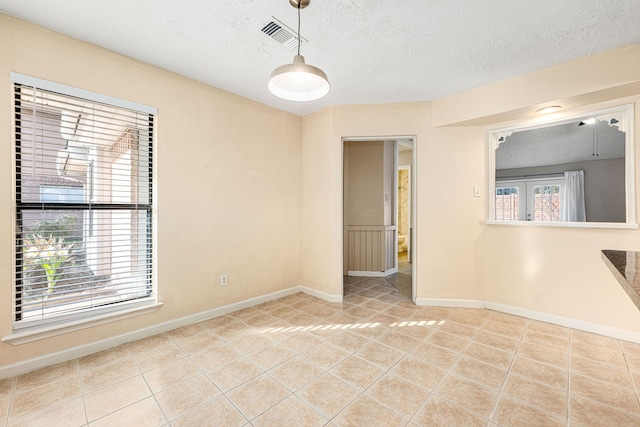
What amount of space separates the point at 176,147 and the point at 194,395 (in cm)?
217

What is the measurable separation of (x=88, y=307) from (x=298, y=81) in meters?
2.48

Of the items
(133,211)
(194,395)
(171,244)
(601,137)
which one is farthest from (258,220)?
(601,137)

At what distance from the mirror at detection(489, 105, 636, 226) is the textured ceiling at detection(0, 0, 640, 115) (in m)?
0.74

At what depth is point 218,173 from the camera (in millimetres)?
3025

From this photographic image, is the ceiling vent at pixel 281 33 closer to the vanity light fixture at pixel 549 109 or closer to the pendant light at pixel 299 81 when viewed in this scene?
the pendant light at pixel 299 81

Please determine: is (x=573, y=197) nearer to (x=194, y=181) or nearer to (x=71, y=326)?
(x=194, y=181)

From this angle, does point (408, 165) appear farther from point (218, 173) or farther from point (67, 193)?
point (67, 193)

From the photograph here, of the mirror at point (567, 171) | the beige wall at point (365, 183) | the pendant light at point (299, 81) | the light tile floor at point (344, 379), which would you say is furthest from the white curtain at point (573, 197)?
the pendant light at point (299, 81)

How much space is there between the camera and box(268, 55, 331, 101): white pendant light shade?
151cm

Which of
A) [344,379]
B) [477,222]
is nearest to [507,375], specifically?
[344,379]

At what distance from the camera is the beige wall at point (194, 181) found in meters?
1.95

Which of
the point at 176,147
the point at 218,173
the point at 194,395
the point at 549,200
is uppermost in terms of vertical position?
the point at 176,147

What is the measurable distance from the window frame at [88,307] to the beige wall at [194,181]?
0.04 metres

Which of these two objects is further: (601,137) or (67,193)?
(601,137)
